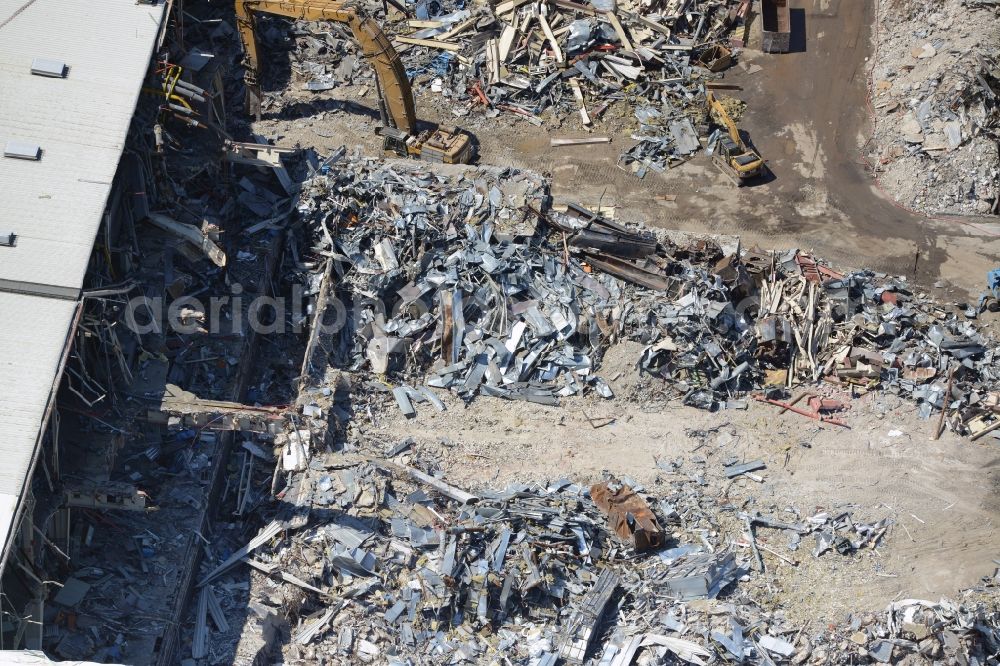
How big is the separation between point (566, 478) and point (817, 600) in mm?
5253

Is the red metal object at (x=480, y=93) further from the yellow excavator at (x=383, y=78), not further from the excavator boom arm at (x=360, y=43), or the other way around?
the excavator boom arm at (x=360, y=43)

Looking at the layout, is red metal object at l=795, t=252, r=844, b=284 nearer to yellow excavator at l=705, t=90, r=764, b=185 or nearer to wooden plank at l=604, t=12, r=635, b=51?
yellow excavator at l=705, t=90, r=764, b=185

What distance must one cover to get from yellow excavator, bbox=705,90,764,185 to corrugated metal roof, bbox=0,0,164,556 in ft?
47.0

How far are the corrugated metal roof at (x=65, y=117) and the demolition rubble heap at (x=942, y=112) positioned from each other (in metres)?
18.9

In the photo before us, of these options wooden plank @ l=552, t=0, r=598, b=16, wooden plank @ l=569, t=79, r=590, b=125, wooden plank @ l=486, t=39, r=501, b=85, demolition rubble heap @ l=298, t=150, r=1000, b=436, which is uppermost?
wooden plank @ l=552, t=0, r=598, b=16

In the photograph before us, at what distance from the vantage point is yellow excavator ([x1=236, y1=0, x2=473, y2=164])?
2455 centimetres

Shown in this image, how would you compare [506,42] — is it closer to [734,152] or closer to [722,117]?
[722,117]

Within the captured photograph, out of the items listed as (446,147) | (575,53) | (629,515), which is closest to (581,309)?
(629,515)

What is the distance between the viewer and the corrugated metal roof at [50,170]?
17844 mm

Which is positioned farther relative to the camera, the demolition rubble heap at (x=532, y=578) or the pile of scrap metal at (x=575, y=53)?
the pile of scrap metal at (x=575, y=53)

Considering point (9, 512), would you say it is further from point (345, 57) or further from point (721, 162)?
point (721, 162)

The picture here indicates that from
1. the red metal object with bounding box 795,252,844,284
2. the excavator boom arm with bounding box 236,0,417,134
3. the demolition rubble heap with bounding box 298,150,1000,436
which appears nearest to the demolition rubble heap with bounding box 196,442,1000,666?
the demolition rubble heap with bounding box 298,150,1000,436

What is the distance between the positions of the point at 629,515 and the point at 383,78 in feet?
42.5

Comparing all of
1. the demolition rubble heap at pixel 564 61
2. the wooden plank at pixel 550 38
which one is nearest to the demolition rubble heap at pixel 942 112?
the demolition rubble heap at pixel 564 61
